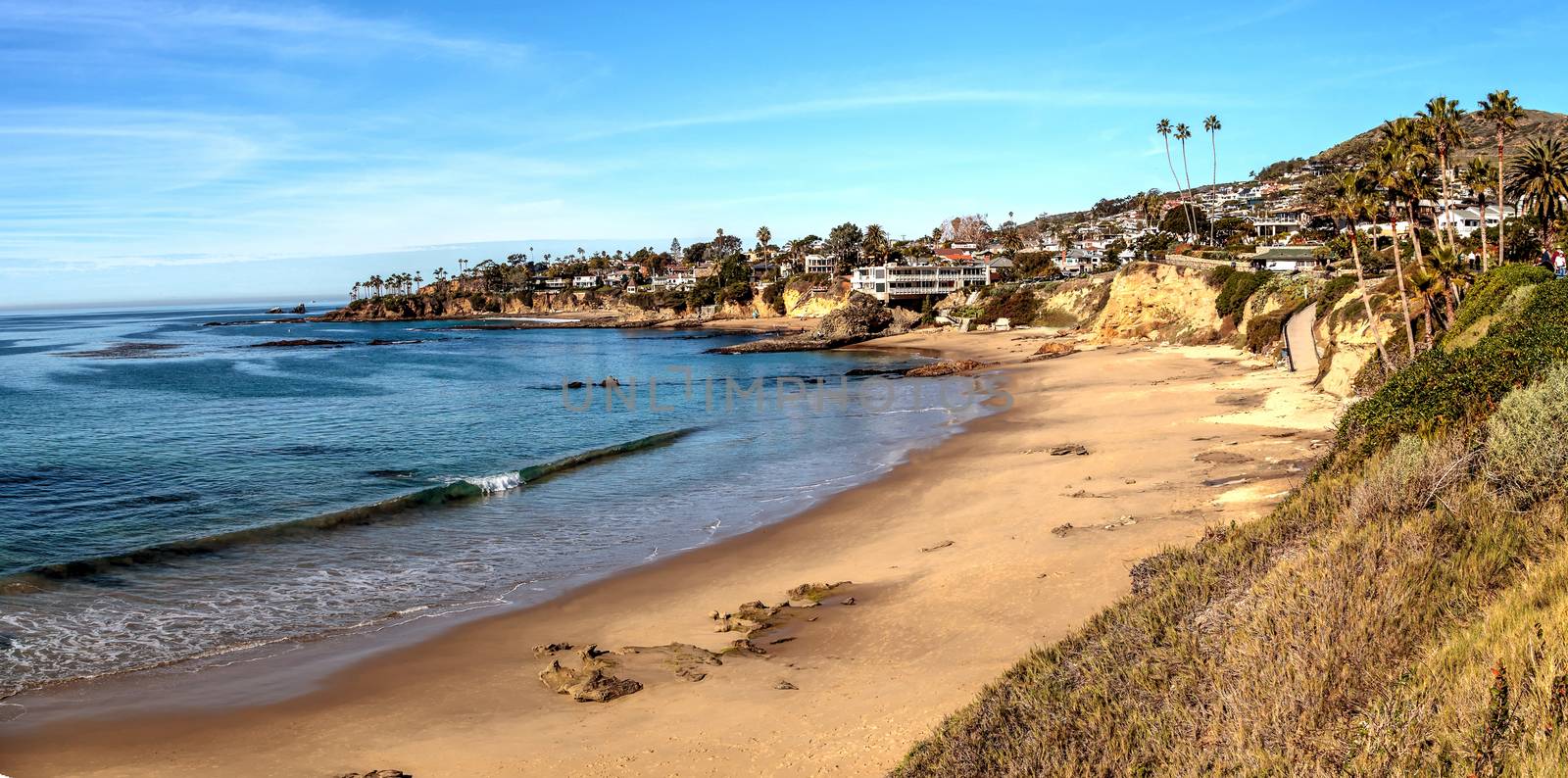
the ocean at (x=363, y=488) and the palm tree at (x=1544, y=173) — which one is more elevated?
the palm tree at (x=1544, y=173)

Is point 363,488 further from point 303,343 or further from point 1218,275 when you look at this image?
point 303,343

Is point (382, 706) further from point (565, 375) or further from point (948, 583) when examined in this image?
point (565, 375)

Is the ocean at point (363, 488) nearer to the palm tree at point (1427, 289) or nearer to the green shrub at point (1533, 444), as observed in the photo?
the green shrub at point (1533, 444)

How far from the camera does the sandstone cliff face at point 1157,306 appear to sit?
67812 millimetres

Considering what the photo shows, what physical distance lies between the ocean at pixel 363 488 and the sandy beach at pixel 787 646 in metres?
2.49

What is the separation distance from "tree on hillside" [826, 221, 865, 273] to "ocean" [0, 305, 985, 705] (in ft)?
300

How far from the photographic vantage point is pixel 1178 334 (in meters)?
67.9

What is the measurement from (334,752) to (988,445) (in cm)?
2569

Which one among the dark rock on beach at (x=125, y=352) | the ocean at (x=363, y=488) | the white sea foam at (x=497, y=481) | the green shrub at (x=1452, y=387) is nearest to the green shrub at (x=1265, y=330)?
the ocean at (x=363, y=488)

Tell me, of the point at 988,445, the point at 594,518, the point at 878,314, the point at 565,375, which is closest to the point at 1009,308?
the point at 878,314

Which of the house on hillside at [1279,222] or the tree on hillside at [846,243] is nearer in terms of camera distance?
the house on hillside at [1279,222]

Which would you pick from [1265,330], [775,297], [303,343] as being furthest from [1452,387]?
[775,297]

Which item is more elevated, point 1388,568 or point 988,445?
point 1388,568

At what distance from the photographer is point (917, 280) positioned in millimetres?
120500
